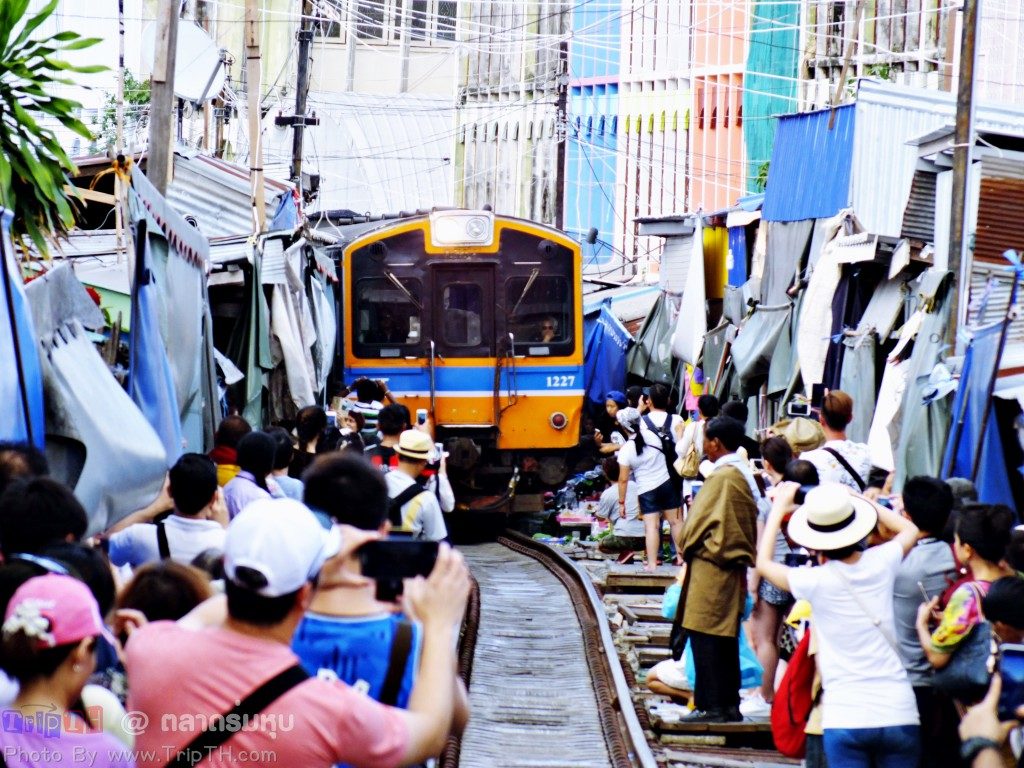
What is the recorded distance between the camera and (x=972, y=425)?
30.7ft

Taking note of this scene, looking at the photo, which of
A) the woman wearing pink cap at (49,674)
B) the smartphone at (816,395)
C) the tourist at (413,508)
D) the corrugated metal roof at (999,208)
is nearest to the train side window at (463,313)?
the smartphone at (816,395)


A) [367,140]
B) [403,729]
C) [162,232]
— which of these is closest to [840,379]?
[162,232]

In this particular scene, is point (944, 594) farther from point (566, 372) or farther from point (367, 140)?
point (367, 140)

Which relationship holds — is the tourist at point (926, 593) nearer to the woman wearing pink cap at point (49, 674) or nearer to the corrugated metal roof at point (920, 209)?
the woman wearing pink cap at point (49, 674)

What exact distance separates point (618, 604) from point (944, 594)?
21.1 feet

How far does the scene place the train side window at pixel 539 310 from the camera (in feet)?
54.6

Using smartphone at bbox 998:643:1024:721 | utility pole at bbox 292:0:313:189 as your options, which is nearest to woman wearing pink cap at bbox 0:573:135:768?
smartphone at bbox 998:643:1024:721

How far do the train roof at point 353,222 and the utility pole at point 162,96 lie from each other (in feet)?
21.5

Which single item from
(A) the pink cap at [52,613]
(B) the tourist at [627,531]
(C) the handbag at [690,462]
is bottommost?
(B) the tourist at [627,531]

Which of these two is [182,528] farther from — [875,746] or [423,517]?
[875,746]

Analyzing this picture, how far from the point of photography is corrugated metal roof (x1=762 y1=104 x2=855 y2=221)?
15.8 m

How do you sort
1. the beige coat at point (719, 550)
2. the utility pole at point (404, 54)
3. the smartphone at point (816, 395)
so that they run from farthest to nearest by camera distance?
the utility pole at point (404, 54) < the smartphone at point (816, 395) < the beige coat at point (719, 550)

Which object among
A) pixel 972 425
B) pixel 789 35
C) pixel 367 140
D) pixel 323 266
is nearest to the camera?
pixel 972 425

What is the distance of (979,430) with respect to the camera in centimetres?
922
